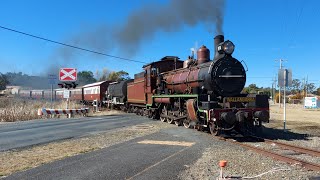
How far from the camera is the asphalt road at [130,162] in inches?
281

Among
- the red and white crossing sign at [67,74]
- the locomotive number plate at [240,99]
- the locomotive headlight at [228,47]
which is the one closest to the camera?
the locomotive number plate at [240,99]

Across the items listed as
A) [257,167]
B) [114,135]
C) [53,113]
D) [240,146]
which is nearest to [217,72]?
[240,146]

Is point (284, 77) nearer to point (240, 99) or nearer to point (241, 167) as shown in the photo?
point (240, 99)

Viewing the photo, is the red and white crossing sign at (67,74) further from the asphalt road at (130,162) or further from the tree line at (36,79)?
the tree line at (36,79)

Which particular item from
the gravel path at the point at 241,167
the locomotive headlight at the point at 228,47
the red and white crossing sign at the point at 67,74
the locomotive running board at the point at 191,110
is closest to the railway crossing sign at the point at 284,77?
the locomotive headlight at the point at 228,47

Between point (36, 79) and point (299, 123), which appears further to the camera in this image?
point (36, 79)

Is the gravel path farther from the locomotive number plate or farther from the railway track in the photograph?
the locomotive number plate

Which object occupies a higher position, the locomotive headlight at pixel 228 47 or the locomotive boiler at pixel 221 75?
the locomotive headlight at pixel 228 47

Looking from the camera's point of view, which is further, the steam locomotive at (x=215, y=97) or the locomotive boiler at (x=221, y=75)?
the locomotive boiler at (x=221, y=75)

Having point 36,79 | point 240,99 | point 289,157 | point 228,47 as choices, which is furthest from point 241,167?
point 36,79

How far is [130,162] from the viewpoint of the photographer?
834 centimetres

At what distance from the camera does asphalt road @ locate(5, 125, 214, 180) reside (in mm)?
7137

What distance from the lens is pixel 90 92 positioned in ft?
150

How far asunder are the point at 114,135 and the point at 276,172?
26.2ft
